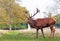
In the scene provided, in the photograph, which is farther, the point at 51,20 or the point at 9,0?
the point at 9,0

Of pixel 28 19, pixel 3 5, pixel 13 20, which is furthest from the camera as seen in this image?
pixel 13 20

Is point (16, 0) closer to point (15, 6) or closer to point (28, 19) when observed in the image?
point (15, 6)

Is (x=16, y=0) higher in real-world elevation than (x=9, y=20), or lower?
higher

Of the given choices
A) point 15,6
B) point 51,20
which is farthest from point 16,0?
point 51,20

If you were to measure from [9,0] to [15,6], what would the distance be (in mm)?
2401

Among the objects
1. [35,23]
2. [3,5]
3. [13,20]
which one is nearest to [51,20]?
[35,23]

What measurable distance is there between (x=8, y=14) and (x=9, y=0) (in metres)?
4.01

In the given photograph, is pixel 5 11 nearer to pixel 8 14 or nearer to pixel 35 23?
pixel 8 14

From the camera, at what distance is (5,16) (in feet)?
224

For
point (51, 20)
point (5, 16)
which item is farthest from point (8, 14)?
point (51, 20)

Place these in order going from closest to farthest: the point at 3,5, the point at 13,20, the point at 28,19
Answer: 1. the point at 28,19
2. the point at 3,5
3. the point at 13,20

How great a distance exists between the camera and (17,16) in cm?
6844

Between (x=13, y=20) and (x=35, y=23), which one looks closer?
(x=35, y=23)

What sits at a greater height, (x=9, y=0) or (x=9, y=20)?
(x=9, y=0)
